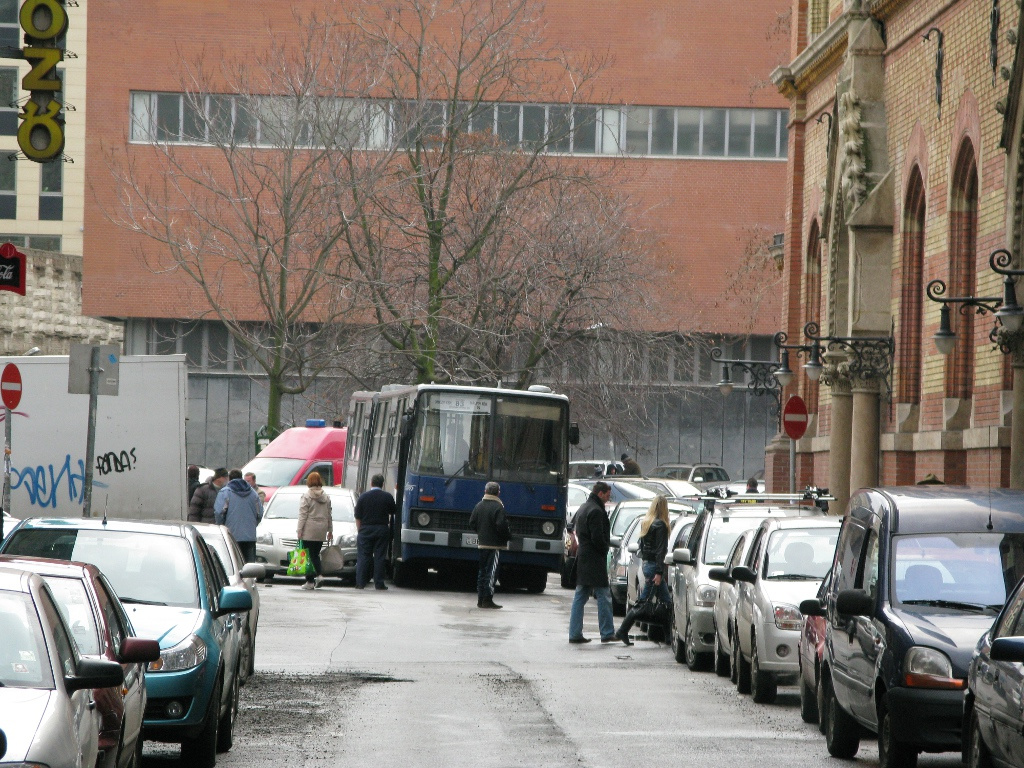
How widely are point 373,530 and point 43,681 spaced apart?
19.6m

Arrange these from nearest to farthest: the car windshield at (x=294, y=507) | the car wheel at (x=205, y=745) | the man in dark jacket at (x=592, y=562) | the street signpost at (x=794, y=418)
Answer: the car wheel at (x=205, y=745) → the man in dark jacket at (x=592, y=562) → the street signpost at (x=794, y=418) → the car windshield at (x=294, y=507)

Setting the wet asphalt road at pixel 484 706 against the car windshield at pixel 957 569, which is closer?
the car windshield at pixel 957 569

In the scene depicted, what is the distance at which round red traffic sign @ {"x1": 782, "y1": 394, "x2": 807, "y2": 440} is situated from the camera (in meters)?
27.9

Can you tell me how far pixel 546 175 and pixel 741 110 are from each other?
1955 cm

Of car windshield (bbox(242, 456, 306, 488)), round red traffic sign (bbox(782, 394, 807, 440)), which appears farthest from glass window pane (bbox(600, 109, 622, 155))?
round red traffic sign (bbox(782, 394, 807, 440))

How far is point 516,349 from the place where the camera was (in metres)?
40.5

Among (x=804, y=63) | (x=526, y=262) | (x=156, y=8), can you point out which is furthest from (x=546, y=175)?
(x=156, y=8)

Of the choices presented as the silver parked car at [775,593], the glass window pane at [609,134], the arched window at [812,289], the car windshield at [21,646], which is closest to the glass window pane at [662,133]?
the glass window pane at [609,134]

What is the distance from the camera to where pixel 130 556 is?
1098 cm

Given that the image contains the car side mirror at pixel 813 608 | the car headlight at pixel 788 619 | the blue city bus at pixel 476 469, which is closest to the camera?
the car side mirror at pixel 813 608

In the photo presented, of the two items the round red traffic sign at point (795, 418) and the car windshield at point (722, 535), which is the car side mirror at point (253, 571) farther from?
the round red traffic sign at point (795, 418)

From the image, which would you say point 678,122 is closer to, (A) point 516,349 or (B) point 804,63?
(A) point 516,349

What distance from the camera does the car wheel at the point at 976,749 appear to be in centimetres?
820

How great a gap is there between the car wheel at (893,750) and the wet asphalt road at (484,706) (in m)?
1.07
